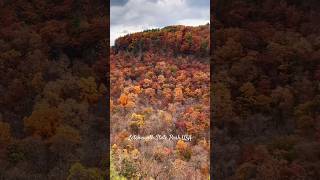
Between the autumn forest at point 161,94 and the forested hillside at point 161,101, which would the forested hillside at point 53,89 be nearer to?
the autumn forest at point 161,94

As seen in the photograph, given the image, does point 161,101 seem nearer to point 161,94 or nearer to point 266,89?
point 161,94

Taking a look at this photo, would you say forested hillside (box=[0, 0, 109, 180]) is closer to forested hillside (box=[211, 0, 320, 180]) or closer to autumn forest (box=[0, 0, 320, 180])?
autumn forest (box=[0, 0, 320, 180])

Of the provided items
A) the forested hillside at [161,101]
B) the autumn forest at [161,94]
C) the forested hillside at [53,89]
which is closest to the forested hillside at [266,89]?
the autumn forest at [161,94]

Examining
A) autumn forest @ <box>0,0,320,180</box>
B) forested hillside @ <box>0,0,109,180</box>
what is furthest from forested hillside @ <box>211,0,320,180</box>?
forested hillside @ <box>0,0,109,180</box>

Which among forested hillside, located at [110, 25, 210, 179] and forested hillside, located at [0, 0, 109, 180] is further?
forested hillside, located at [0, 0, 109, 180]

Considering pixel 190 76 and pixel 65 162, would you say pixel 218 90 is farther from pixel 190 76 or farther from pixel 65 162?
pixel 65 162

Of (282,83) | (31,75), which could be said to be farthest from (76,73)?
(282,83)
